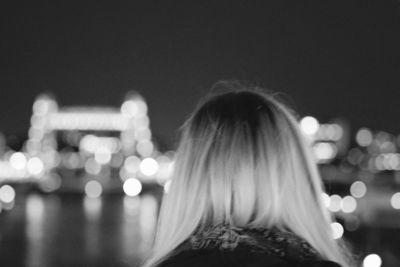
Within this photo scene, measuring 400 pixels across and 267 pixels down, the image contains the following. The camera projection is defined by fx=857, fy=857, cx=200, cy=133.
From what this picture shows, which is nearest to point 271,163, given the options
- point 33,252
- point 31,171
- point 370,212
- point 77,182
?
point 33,252

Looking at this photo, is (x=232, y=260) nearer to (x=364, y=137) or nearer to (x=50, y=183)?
(x=50, y=183)

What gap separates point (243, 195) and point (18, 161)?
12078cm

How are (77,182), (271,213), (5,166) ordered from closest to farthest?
(271,213) → (77,182) → (5,166)

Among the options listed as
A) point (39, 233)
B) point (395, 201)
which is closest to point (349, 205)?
point (395, 201)

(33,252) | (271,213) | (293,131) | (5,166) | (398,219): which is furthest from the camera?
(5,166)

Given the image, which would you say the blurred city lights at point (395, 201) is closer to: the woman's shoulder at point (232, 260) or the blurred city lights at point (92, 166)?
the woman's shoulder at point (232, 260)

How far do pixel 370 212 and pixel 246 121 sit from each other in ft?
96.1

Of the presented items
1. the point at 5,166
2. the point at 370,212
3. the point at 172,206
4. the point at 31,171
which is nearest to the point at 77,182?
the point at 31,171

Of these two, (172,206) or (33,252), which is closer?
(172,206)

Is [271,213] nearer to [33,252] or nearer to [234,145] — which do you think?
[234,145]

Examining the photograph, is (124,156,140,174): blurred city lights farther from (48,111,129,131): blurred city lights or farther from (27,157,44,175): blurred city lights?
(48,111,129,131): blurred city lights

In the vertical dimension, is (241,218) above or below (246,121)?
below

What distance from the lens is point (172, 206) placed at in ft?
6.18

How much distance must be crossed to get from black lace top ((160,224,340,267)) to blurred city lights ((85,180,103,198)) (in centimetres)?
6863
